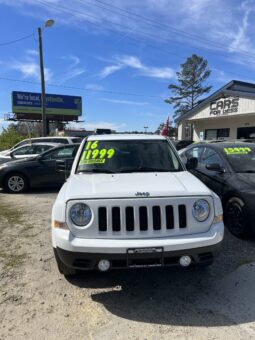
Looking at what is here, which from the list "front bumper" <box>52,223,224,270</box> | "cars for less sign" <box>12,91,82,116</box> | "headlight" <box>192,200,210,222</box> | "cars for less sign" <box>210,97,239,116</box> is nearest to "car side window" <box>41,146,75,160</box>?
"front bumper" <box>52,223,224,270</box>

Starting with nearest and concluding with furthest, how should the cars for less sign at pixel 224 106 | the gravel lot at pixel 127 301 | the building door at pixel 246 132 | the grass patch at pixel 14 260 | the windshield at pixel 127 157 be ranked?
the gravel lot at pixel 127 301 < the grass patch at pixel 14 260 < the windshield at pixel 127 157 < the cars for less sign at pixel 224 106 < the building door at pixel 246 132

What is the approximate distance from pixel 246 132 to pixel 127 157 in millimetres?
17752

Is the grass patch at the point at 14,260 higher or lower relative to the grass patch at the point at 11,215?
higher

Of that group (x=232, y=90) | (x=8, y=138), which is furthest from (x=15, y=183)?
(x=8, y=138)

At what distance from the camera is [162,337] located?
2953mm

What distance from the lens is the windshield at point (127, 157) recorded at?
4598 mm

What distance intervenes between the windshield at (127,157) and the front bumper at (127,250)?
1388 millimetres

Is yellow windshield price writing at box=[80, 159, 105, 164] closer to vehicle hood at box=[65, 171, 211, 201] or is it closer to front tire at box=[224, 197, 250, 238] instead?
vehicle hood at box=[65, 171, 211, 201]

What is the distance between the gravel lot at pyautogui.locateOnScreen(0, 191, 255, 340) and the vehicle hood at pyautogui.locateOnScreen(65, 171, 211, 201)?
106 centimetres

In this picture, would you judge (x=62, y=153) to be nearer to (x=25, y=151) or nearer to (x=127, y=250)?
(x=25, y=151)

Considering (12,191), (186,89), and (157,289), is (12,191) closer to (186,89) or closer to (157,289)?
(157,289)

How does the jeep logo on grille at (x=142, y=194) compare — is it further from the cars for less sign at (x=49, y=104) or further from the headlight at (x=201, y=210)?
the cars for less sign at (x=49, y=104)

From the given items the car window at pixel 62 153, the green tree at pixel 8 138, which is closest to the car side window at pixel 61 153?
the car window at pixel 62 153

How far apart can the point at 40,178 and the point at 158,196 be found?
24.0ft
